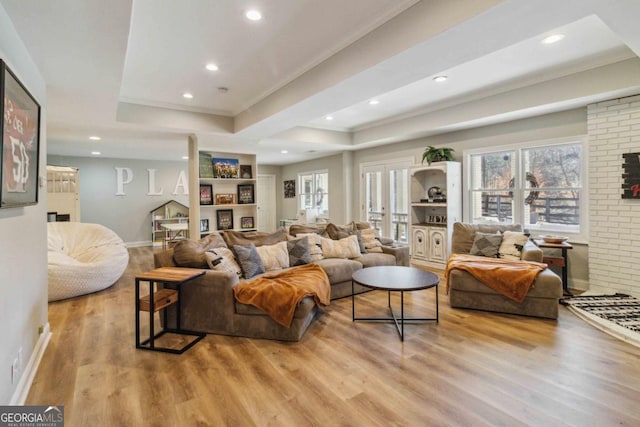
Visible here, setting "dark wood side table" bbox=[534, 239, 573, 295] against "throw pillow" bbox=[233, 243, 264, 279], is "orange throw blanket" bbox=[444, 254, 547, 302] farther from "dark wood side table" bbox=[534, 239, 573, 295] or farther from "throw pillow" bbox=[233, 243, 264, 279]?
"throw pillow" bbox=[233, 243, 264, 279]

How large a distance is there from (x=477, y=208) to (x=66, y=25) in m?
5.69

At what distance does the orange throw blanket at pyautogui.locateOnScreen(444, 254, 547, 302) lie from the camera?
341 cm

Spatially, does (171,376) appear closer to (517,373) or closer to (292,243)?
(292,243)

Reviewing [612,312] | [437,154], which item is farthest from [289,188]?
[612,312]

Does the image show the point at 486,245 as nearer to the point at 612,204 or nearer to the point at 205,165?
the point at 612,204

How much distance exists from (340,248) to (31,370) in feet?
10.7

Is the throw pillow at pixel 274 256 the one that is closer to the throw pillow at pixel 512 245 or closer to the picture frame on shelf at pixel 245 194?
the picture frame on shelf at pixel 245 194

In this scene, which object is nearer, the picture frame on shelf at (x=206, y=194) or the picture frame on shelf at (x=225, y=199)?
the picture frame on shelf at (x=206, y=194)

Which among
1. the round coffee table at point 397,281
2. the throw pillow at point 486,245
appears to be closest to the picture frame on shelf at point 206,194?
the round coffee table at point 397,281

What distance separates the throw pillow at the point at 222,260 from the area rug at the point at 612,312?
140 inches

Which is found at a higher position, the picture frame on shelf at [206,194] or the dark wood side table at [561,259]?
the picture frame on shelf at [206,194]

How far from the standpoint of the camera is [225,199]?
19.5 feet

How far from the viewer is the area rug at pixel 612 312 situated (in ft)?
9.72

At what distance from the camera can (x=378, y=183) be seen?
23.7 ft
